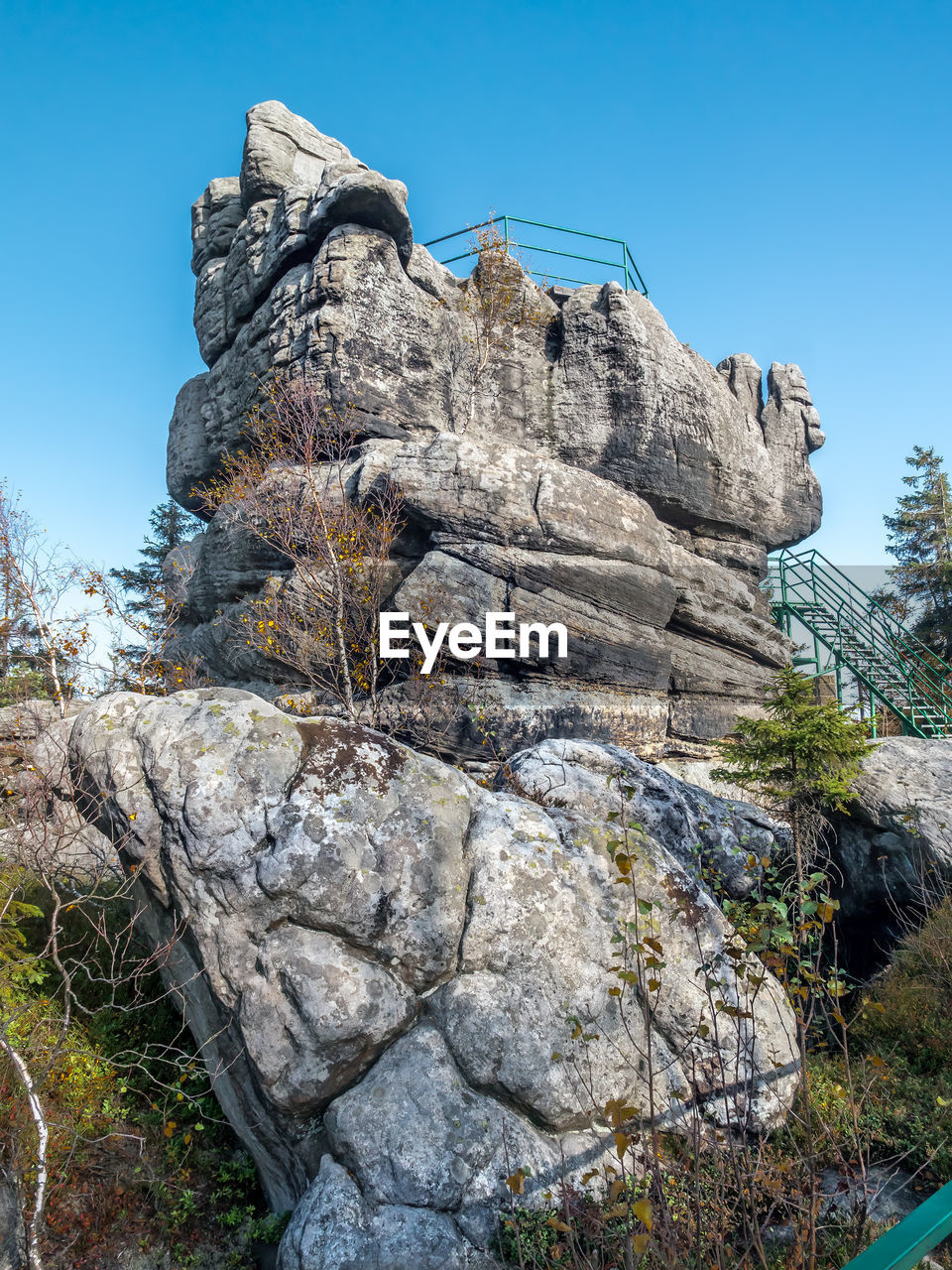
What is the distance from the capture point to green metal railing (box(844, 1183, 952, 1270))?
1.69m

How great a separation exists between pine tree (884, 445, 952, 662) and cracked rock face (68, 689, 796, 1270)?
25.1 meters

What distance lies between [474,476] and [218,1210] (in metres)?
12.8

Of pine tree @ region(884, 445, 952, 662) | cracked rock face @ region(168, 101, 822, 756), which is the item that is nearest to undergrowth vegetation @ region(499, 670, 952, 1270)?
cracked rock face @ region(168, 101, 822, 756)

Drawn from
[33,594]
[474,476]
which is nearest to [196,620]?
[33,594]

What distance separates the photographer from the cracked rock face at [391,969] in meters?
5.77

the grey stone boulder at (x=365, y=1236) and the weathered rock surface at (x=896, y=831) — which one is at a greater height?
the weathered rock surface at (x=896, y=831)

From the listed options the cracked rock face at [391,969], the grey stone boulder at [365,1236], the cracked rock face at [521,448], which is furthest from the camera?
the cracked rock face at [521,448]

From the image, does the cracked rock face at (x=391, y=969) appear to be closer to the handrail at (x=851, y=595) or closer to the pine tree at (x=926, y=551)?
the handrail at (x=851, y=595)

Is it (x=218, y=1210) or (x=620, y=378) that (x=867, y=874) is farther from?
A: (x=620, y=378)

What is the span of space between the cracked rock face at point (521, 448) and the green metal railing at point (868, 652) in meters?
1.66

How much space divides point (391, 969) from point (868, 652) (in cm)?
1899
